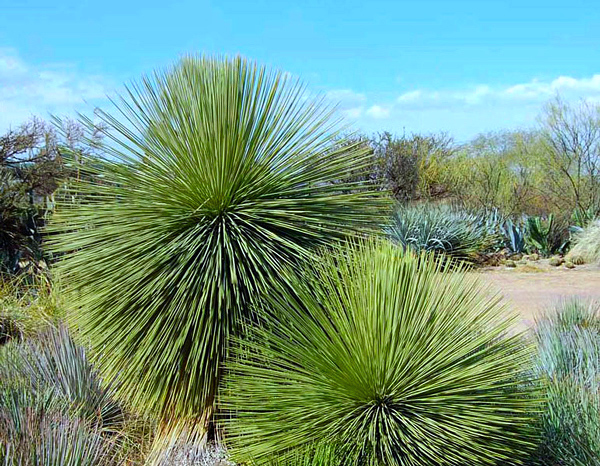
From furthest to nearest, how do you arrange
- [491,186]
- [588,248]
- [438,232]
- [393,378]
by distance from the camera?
[491,186] → [588,248] → [438,232] → [393,378]

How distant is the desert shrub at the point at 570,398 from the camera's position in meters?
3.74

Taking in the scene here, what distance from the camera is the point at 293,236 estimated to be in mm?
4090

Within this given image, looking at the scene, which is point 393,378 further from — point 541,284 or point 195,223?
point 541,284

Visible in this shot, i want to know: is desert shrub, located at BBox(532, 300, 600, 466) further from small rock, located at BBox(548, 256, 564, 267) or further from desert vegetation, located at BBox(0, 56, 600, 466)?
small rock, located at BBox(548, 256, 564, 267)

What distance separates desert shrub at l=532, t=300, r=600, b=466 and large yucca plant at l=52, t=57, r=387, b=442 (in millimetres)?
1700

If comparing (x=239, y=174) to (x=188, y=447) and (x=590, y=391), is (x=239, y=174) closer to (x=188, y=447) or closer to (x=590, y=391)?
(x=188, y=447)

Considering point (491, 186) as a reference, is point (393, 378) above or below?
below

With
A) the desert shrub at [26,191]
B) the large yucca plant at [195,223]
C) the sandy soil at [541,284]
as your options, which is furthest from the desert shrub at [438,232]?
the large yucca plant at [195,223]

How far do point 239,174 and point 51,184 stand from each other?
8254mm

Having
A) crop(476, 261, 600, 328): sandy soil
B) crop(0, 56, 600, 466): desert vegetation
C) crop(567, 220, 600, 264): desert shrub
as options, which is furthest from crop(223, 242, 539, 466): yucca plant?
crop(567, 220, 600, 264): desert shrub

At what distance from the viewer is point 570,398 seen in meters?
3.96

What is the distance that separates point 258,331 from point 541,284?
10.3 m

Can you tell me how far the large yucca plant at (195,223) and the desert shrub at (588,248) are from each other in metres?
13.3

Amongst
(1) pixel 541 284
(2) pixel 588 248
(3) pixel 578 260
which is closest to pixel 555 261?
(3) pixel 578 260
